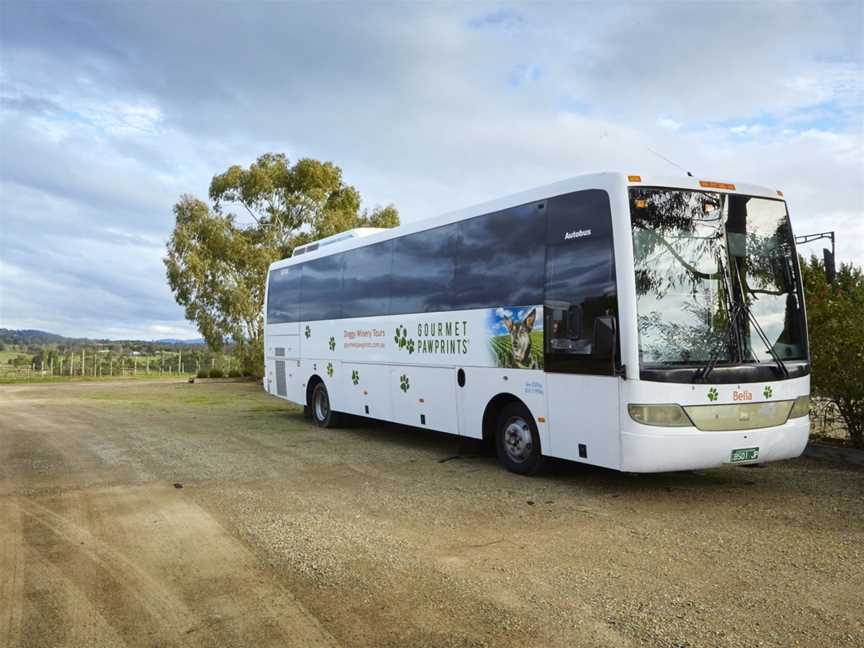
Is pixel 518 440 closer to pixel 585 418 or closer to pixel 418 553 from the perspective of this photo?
pixel 585 418

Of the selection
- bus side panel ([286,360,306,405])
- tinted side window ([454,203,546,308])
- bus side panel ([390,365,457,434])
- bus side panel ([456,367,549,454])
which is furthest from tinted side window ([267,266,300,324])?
bus side panel ([456,367,549,454])

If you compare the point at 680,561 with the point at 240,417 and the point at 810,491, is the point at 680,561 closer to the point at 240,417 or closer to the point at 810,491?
the point at 810,491

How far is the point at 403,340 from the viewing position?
11.7m

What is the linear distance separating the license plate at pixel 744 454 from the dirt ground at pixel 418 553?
47 cm

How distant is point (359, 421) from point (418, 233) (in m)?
5.39

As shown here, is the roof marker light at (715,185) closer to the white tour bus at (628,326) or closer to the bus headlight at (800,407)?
the white tour bus at (628,326)

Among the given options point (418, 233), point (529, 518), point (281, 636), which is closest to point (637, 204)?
point (529, 518)

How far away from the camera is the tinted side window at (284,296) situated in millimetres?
15922

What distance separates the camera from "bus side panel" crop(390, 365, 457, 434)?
34.8ft

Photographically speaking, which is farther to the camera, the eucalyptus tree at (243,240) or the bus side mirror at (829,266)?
the eucalyptus tree at (243,240)

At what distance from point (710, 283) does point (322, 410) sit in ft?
29.8

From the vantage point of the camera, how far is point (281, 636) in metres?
4.36

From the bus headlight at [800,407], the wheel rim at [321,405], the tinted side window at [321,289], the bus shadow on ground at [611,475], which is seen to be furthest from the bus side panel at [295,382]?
the bus headlight at [800,407]

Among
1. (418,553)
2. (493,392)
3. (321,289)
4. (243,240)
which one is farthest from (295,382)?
(243,240)
